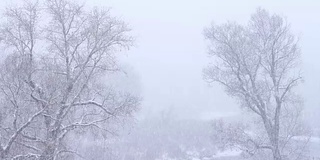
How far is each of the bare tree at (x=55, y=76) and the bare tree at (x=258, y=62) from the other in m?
5.38

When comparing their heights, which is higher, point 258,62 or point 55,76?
point 258,62

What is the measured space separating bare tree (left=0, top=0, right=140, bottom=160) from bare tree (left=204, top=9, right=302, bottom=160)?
5.38m

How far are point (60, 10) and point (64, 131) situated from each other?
438 cm

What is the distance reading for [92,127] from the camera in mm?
15273

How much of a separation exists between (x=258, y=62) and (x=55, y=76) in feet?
30.5

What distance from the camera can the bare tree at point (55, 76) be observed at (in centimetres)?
1365

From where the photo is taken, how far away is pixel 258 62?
754 inches

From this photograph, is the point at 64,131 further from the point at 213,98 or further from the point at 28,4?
the point at 213,98

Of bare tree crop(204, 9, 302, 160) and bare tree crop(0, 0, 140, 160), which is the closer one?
bare tree crop(0, 0, 140, 160)

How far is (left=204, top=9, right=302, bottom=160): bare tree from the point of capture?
1891 centimetres

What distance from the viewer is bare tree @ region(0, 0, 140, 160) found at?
13648 millimetres

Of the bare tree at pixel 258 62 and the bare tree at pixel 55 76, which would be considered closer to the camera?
the bare tree at pixel 55 76

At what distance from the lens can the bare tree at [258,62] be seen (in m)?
18.9

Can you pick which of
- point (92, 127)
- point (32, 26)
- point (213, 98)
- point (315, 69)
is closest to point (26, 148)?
point (92, 127)
